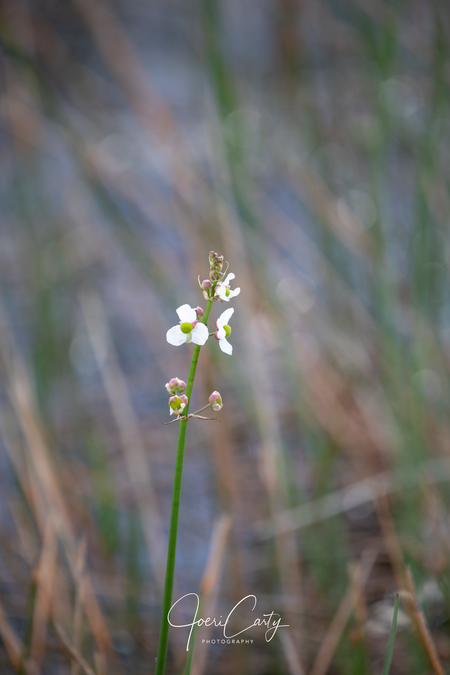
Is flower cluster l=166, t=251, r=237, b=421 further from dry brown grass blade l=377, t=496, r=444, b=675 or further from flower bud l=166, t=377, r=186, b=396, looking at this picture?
dry brown grass blade l=377, t=496, r=444, b=675

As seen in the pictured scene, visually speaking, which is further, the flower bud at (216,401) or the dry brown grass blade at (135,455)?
the dry brown grass blade at (135,455)

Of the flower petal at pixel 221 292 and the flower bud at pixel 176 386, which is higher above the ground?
the flower petal at pixel 221 292

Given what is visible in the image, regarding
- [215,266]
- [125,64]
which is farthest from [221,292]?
Answer: [125,64]

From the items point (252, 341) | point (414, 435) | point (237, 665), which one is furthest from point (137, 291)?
point (237, 665)

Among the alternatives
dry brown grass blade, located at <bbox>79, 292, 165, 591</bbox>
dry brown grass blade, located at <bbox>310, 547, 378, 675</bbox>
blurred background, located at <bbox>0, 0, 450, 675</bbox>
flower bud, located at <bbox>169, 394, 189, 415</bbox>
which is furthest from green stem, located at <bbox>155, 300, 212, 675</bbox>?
dry brown grass blade, located at <bbox>79, 292, 165, 591</bbox>

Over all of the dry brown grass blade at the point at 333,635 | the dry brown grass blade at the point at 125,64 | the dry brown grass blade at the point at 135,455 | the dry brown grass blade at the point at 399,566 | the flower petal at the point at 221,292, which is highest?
the dry brown grass blade at the point at 125,64

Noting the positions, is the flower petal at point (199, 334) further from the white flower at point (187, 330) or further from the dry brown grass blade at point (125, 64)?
the dry brown grass blade at point (125, 64)

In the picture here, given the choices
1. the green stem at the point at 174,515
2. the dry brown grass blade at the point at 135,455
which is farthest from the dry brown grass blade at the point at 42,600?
the green stem at the point at 174,515
